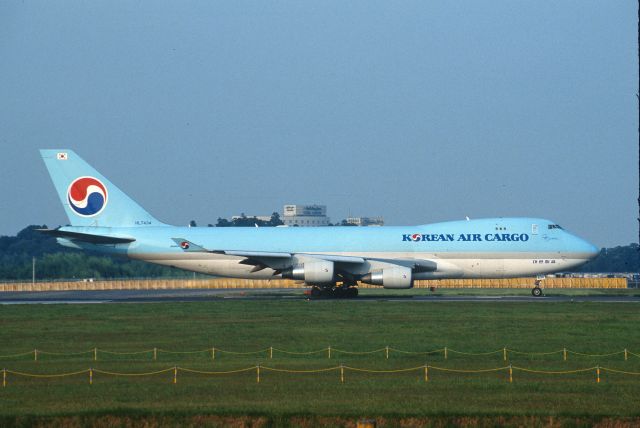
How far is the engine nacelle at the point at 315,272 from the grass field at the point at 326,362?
8329mm

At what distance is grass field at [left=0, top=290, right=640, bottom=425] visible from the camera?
23141 millimetres

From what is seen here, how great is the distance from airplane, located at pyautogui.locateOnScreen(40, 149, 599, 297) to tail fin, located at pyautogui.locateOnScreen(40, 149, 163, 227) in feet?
0.23

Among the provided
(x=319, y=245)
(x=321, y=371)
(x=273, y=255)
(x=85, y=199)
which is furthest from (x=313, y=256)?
(x=321, y=371)

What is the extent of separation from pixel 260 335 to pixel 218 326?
4.61 m

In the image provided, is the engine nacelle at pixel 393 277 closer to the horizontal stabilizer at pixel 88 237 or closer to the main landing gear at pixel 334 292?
the main landing gear at pixel 334 292

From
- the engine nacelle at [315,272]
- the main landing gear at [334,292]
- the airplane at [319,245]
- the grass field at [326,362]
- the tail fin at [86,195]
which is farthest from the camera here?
the tail fin at [86,195]

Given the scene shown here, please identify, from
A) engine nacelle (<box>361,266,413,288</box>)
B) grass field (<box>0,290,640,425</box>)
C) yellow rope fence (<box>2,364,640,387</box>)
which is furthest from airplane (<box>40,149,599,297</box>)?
yellow rope fence (<box>2,364,640,387</box>)

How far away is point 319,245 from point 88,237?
1528cm

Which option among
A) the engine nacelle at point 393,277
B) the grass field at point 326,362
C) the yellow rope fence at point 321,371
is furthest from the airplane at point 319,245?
the yellow rope fence at point 321,371

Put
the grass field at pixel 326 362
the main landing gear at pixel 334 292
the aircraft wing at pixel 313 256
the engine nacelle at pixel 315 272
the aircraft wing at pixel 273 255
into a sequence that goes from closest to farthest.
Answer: the grass field at pixel 326 362
the engine nacelle at pixel 315 272
the aircraft wing at pixel 273 255
the aircraft wing at pixel 313 256
the main landing gear at pixel 334 292

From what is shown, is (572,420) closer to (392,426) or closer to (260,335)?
(392,426)

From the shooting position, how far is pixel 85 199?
2677 inches

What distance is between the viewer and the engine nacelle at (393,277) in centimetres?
6216

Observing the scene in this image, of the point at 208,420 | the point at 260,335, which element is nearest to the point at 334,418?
the point at 208,420
